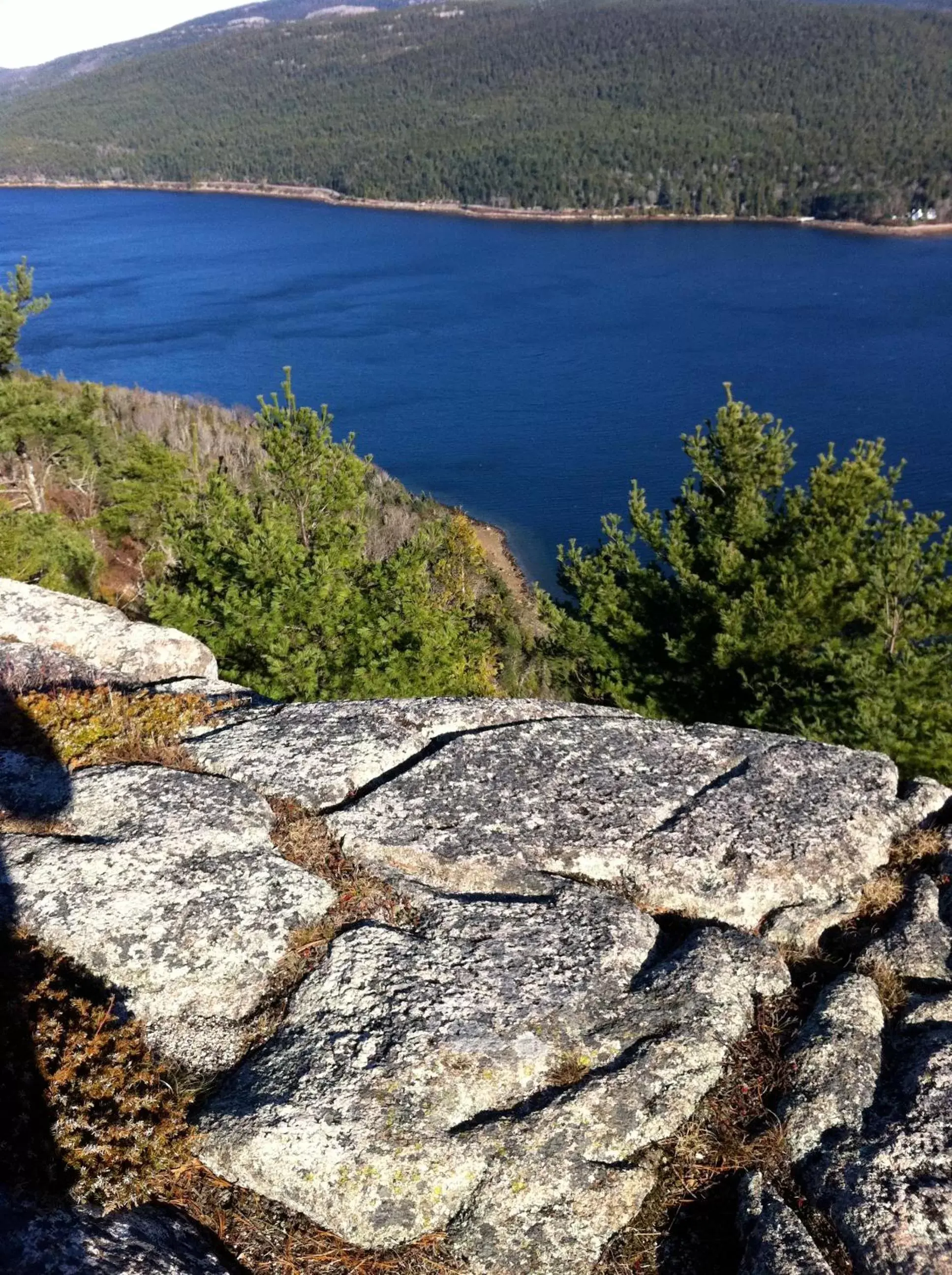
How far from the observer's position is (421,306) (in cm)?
10019

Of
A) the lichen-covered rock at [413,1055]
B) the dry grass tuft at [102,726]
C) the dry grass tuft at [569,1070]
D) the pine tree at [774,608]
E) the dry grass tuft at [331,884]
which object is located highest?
the dry grass tuft at [102,726]

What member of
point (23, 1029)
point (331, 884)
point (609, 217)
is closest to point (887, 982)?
point (331, 884)

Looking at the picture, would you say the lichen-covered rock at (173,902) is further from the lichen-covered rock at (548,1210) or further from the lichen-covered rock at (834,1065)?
the lichen-covered rock at (834,1065)

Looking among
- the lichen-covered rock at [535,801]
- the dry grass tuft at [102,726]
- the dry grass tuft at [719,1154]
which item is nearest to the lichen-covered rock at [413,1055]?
the lichen-covered rock at [535,801]

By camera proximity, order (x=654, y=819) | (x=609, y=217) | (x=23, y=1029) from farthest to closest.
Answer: (x=609, y=217), (x=654, y=819), (x=23, y=1029)

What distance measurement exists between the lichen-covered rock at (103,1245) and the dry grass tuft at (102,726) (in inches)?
125

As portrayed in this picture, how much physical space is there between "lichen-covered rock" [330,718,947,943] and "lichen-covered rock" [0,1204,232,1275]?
225cm

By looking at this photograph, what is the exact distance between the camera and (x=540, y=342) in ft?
276

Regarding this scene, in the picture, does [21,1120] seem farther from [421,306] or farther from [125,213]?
[125,213]

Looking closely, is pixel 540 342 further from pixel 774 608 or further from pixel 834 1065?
pixel 834 1065

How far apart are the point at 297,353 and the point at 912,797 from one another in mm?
84981

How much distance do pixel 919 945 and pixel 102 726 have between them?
18.3 feet

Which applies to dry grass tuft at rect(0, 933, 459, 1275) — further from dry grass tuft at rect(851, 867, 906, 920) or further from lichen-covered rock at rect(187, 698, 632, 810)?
dry grass tuft at rect(851, 867, 906, 920)

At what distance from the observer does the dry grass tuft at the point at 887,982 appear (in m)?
4.75
